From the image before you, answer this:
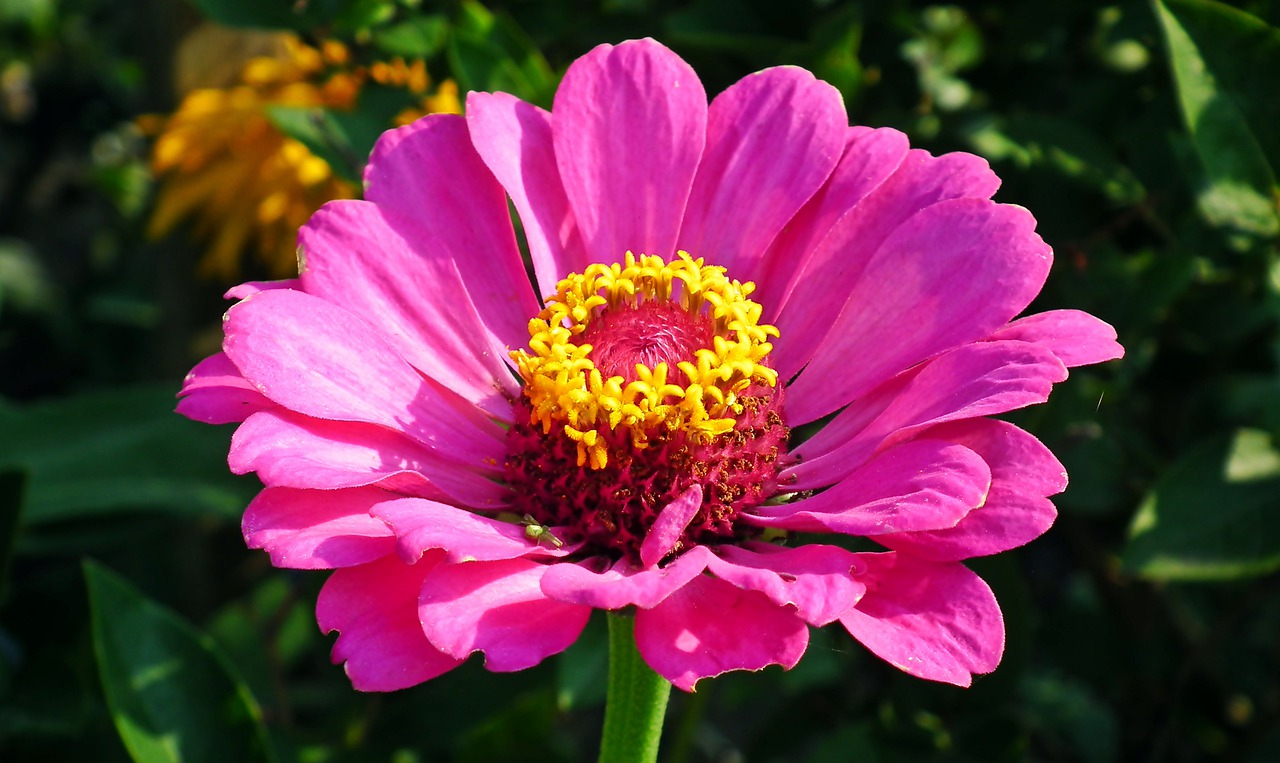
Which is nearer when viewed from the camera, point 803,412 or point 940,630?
point 940,630

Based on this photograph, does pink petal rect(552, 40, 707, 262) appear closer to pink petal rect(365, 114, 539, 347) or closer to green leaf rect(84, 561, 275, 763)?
pink petal rect(365, 114, 539, 347)

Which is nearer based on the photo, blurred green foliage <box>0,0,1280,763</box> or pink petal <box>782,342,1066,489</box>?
pink petal <box>782,342,1066,489</box>

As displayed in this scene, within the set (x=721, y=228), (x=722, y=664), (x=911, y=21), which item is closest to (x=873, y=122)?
(x=911, y=21)

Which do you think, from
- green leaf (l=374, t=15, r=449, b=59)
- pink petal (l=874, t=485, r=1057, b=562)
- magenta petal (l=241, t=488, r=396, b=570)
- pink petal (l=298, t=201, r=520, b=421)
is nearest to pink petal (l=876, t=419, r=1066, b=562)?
pink petal (l=874, t=485, r=1057, b=562)

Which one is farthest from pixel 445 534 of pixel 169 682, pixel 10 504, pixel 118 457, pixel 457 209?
pixel 118 457

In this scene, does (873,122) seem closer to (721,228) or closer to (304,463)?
(721,228)

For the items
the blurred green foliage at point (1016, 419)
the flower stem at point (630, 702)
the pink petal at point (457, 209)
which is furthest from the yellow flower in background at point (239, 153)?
the flower stem at point (630, 702)

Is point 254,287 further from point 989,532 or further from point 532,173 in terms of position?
point 989,532

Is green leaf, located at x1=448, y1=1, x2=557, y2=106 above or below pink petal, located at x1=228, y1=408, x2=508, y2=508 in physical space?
above

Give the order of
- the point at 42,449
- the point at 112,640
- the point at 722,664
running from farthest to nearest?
the point at 42,449, the point at 112,640, the point at 722,664
